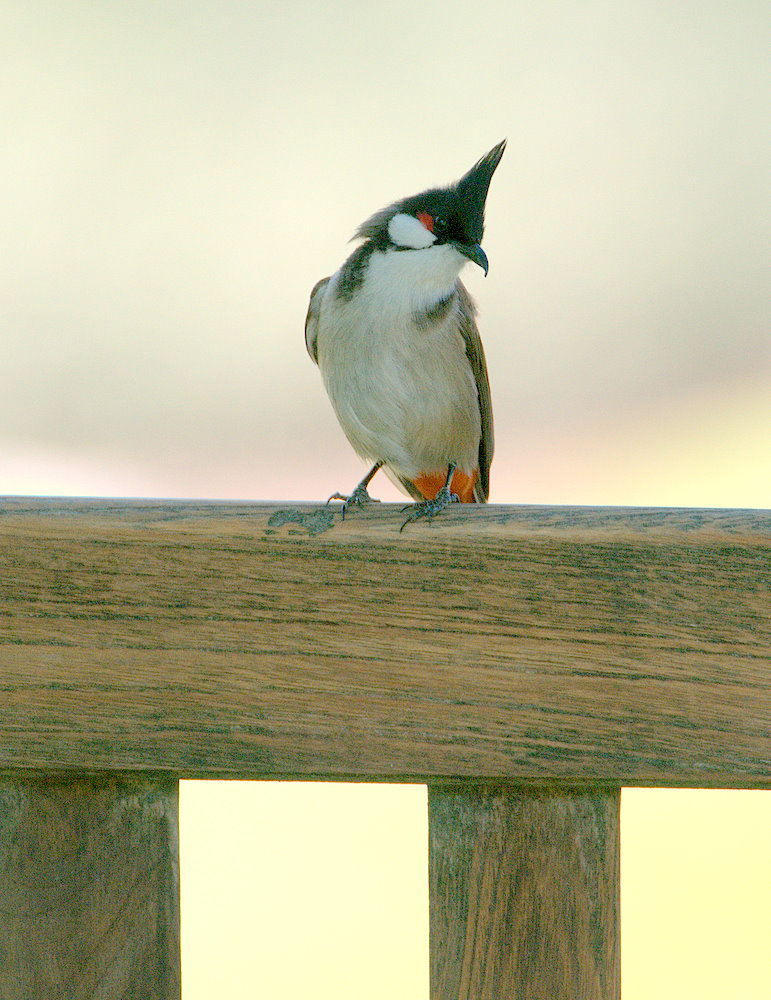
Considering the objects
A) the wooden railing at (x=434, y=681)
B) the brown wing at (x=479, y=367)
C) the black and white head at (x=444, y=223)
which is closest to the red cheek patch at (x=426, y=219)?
the black and white head at (x=444, y=223)

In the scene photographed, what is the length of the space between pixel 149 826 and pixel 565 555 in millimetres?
335

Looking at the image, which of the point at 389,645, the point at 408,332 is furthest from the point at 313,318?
the point at 389,645

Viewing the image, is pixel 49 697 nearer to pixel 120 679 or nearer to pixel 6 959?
pixel 120 679

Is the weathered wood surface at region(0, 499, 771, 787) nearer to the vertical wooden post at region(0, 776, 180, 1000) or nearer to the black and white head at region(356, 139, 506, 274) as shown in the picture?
the vertical wooden post at region(0, 776, 180, 1000)

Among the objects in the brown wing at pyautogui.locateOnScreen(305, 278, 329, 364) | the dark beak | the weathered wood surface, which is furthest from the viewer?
the brown wing at pyautogui.locateOnScreen(305, 278, 329, 364)

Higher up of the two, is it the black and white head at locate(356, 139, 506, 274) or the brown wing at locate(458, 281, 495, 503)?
the black and white head at locate(356, 139, 506, 274)

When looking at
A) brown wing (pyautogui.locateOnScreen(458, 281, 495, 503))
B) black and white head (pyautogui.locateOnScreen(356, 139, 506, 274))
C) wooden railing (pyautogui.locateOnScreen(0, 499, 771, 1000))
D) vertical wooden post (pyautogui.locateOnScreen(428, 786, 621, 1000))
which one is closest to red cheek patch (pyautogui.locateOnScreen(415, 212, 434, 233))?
black and white head (pyautogui.locateOnScreen(356, 139, 506, 274))

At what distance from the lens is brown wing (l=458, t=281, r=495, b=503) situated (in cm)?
166

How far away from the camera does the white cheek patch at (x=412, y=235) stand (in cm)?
153

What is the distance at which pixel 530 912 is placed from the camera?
62 centimetres

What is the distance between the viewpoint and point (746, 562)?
23.6 inches

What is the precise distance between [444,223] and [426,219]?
0.04 meters

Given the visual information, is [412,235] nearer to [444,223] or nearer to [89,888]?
[444,223]

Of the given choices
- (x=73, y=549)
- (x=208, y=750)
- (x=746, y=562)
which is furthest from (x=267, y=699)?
(x=746, y=562)
